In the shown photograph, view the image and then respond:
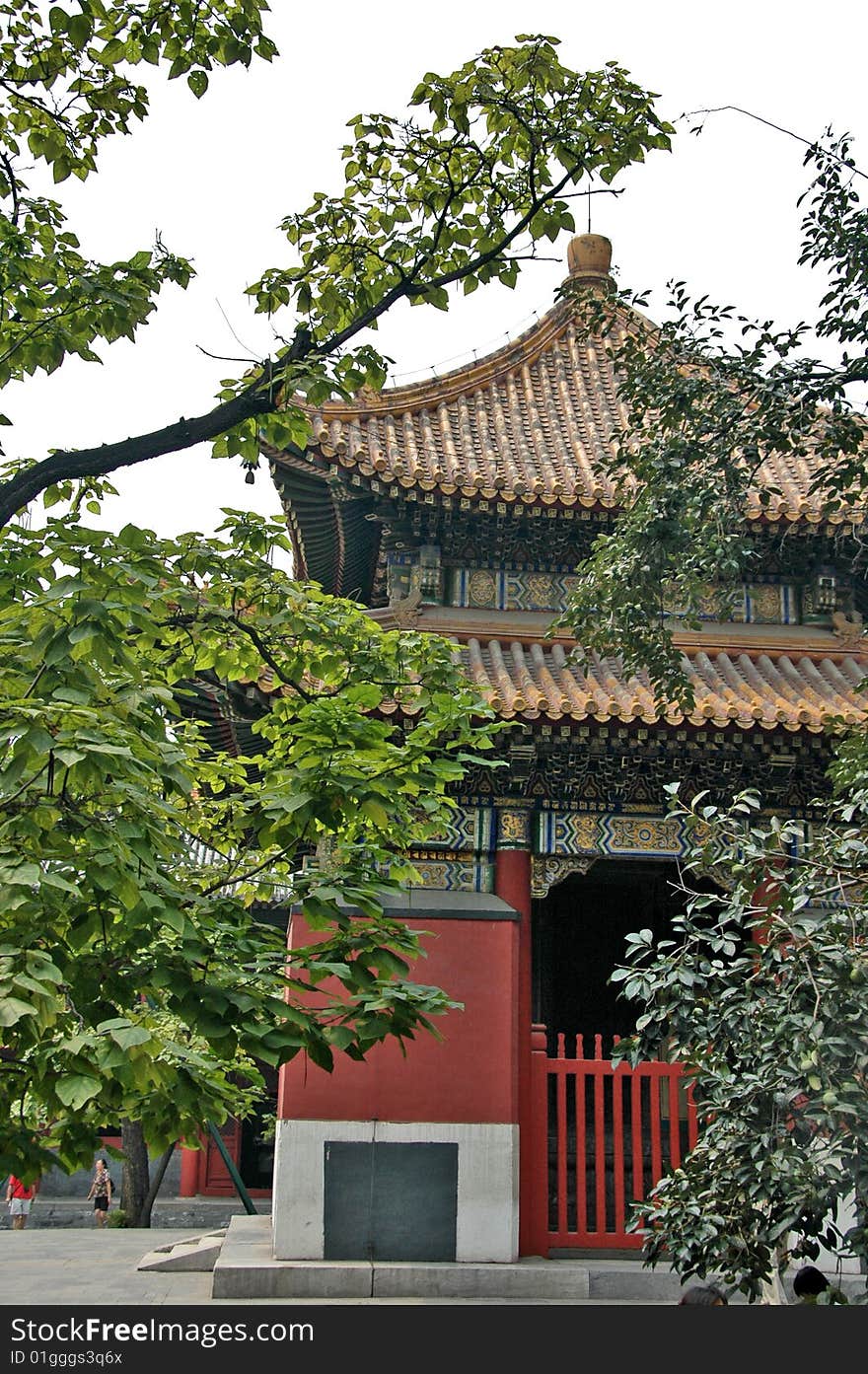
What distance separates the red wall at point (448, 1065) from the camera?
918 cm

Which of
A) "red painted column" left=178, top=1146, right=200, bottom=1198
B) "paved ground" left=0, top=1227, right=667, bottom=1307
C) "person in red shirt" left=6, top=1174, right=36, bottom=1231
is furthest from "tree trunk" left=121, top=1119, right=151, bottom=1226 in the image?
"red painted column" left=178, top=1146, right=200, bottom=1198

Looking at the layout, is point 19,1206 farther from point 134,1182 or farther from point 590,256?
point 590,256

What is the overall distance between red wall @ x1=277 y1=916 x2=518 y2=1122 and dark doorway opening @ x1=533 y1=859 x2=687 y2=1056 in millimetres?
3702

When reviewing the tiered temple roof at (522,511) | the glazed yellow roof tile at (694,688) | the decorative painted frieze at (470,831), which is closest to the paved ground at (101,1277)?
the decorative painted frieze at (470,831)

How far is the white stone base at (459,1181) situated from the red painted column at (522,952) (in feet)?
0.71

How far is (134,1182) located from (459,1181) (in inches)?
562

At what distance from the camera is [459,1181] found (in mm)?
9031

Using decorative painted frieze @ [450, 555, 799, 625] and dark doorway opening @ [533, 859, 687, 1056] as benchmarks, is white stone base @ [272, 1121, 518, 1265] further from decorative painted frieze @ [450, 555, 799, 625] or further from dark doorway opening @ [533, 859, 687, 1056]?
decorative painted frieze @ [450, 555, 799, 625]

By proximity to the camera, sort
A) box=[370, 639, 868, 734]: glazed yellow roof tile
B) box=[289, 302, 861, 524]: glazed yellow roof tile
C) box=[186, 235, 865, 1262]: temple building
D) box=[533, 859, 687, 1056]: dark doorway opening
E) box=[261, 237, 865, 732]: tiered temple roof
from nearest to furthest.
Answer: box=[186, 235, 865, 1262]: temple building
box=[370, 639, 868, 734]: glazed yellow roof tile
box=[261, 237, 865, 732]: tiered temple roof
box=[289, 302, 861, 524]: glazed yellow roof tile
box=[533, 859, 687, 1056]: dark doorway opening

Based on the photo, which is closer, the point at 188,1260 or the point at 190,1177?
the point at 188,1260

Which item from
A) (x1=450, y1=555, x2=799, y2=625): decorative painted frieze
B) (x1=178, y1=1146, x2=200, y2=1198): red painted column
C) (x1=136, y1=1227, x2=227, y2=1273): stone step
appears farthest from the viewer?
(x1=178, y1=1146, x2=200, y2=1198): red painted column

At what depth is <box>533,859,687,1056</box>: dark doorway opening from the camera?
13391 mm

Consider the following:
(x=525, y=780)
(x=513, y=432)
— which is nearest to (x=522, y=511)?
(x=513, y=432)

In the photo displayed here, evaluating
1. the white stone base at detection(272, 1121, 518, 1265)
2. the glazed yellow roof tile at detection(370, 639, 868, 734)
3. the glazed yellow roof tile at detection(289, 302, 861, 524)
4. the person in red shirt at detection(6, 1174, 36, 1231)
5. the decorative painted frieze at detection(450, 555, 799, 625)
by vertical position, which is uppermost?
the glazed yellow roof tile at detection(289, 302, 861, 524)
